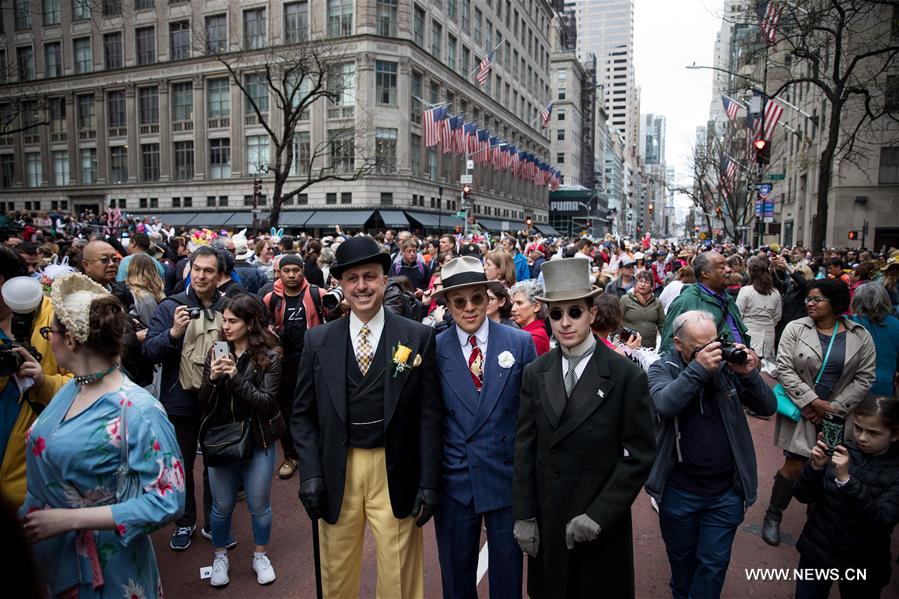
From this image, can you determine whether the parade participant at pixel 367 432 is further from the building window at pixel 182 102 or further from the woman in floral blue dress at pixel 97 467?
the building window at pixel 182 102

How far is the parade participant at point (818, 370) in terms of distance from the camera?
4758 mm

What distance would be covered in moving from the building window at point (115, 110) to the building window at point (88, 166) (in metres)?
3.35

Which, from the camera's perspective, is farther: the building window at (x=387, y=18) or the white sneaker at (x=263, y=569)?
the building window at (x=387, y=18)

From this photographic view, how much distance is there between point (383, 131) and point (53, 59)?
34252 millimetres

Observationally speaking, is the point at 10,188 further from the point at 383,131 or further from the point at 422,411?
the point at 422,411

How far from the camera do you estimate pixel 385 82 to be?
139 ft

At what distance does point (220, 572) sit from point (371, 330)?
2.51 meters

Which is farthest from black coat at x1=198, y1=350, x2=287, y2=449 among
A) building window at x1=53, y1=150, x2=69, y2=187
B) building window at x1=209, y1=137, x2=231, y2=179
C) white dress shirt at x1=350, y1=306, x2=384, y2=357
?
building window at x1=53, y1=150, x2=69, y2=187

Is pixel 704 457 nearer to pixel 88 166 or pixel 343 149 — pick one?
pixel 343 149

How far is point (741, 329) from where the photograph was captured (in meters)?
Result: 6.06

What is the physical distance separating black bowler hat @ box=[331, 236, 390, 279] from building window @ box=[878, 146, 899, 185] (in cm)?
3907

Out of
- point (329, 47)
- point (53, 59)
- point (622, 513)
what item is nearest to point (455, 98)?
point (329, 47)

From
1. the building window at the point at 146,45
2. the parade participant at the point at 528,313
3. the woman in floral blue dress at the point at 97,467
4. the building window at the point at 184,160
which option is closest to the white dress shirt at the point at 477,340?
the parade participant at the point at 528,313

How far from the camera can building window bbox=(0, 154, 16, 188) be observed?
53750mm
